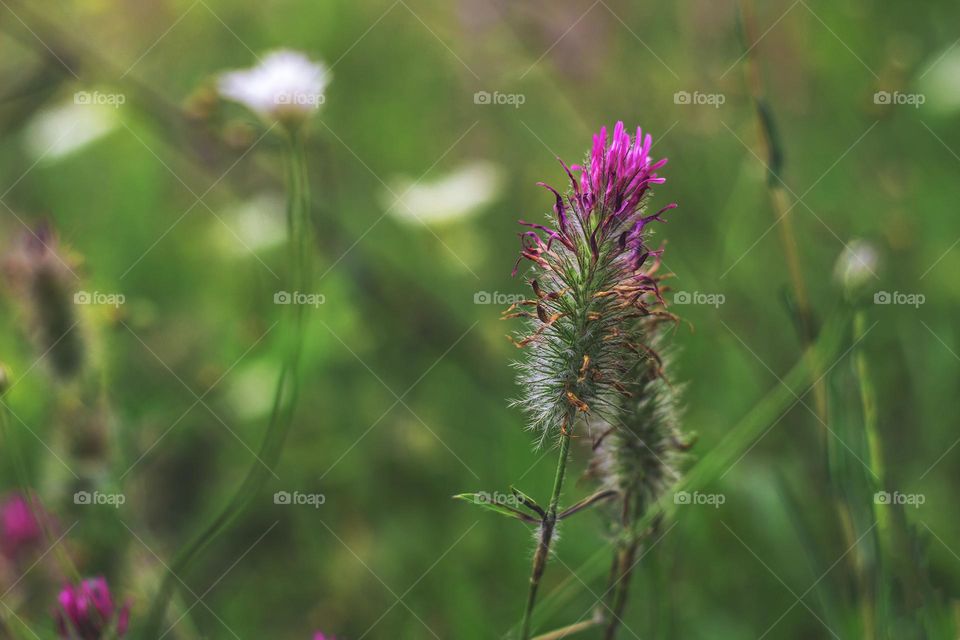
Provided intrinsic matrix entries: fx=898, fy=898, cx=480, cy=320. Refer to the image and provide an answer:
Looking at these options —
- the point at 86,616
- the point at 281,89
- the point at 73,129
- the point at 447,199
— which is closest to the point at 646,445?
the point at 86,616

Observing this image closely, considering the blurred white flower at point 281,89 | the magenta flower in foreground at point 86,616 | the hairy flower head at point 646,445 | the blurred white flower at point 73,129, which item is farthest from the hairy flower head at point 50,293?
the hairy flower head at point 646,445

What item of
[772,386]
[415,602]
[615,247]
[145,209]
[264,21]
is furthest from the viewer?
[264,21]

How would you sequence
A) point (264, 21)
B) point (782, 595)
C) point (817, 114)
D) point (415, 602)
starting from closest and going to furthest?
point (782, 595)
point (415, 602)
point (817, 114)
point (264, 21)

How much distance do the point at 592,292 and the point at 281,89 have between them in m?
1.38

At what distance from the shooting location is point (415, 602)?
3.33 metres

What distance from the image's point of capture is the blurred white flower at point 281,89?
2555 mm

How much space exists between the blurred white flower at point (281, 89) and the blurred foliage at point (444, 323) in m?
0.46

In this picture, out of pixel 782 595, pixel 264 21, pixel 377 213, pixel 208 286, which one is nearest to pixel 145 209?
pixel 208 286

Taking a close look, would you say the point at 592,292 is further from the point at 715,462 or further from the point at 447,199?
the point at 447,199

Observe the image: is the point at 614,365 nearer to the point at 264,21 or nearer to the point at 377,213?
the point at 377,213

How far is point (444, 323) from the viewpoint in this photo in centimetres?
410

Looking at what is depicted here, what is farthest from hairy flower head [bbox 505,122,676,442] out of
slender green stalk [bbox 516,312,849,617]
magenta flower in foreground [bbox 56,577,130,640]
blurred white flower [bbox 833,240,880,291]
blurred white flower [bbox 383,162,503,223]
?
blurred white flower [bbox 383,162,503,223]

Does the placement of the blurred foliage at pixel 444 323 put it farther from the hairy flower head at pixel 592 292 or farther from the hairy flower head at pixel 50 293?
the hairy flower head at pixel 592 292

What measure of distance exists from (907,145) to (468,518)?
2907mm
